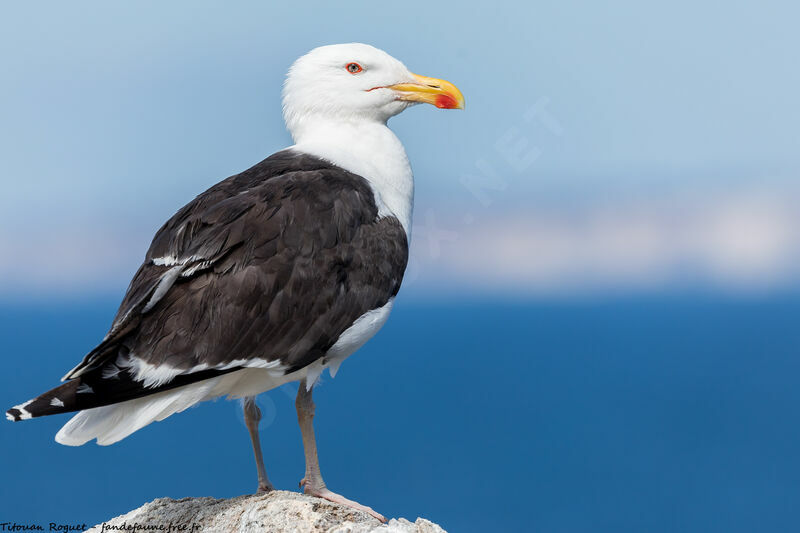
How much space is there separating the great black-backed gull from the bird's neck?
0.02 m

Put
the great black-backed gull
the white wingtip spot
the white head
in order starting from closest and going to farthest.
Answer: the white wingtip spot
the great black-backed gull
the white head

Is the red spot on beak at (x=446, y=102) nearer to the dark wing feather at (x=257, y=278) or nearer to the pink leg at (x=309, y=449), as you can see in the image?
the dark wing feather at (x=257, y=278)

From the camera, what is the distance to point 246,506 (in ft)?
19.9

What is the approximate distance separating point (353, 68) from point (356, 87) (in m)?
0.17

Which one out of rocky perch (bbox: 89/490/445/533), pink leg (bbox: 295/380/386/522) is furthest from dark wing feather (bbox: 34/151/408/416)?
rocky perch (bbox: 89/490/445/533)

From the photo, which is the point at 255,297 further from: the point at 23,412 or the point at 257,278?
the point at 23,412

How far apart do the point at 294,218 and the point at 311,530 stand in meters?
1.89

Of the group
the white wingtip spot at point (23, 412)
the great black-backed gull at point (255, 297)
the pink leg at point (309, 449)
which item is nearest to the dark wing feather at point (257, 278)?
the great black-backed gull at point (255, 297)

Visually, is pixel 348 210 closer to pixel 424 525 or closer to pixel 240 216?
pixel 240 216

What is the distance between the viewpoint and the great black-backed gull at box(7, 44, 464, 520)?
542 centimetres

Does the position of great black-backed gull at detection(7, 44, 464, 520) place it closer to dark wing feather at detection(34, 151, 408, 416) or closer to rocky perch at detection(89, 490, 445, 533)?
dark wing feather at detection(34, 151, 408, 416)

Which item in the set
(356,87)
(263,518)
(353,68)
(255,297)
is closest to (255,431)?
(263,518)

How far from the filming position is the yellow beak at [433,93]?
23.3 ft

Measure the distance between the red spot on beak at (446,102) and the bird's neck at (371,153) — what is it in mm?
423
